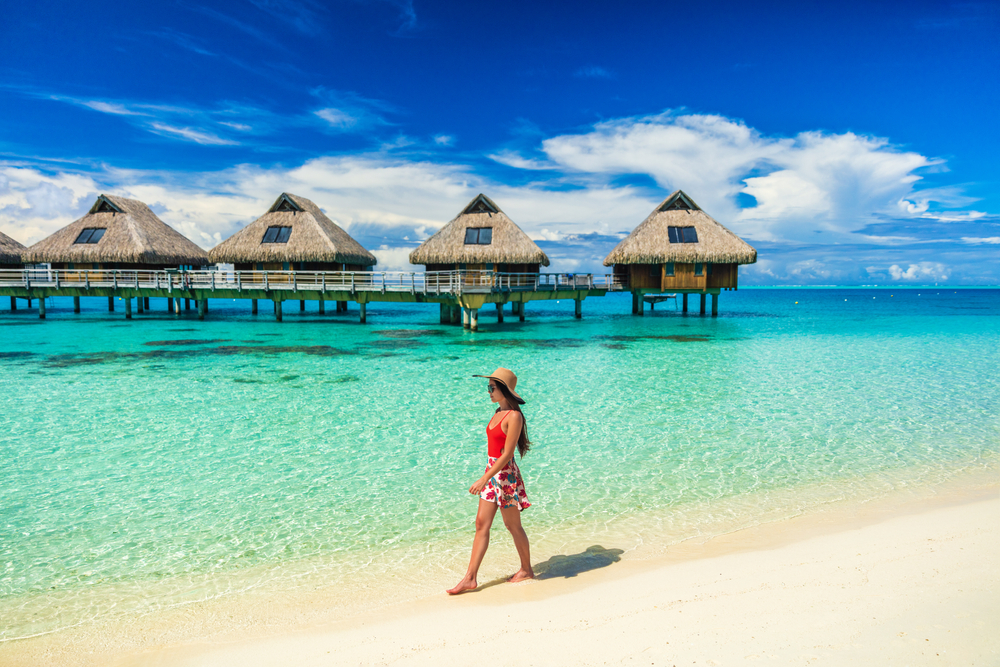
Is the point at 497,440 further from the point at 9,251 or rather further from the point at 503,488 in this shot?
the point at 9,251

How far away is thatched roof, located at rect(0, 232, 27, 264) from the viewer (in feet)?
125

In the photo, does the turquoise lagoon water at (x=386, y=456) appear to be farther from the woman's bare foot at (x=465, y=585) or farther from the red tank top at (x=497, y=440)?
the red tank top at (x=497, y=440)

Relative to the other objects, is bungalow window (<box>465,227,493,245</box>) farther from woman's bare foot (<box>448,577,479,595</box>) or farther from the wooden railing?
woman's bare foot (<box>448,577,479,595</box>)

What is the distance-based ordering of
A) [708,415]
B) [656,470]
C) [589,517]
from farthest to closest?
[708,415]
[656,470]
[589,517]

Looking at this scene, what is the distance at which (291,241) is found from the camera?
3195 centimetres

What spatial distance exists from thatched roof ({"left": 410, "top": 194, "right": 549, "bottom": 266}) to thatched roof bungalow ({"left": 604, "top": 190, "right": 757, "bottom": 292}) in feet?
20.3

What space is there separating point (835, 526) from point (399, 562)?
14.0ft

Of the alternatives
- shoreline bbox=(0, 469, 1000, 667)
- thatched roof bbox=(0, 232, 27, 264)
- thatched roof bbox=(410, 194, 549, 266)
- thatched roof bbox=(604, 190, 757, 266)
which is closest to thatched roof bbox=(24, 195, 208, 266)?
thatched roof bbox=(0, 232, 27, 264)

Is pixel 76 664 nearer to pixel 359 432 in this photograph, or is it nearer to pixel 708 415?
pixel 359 432

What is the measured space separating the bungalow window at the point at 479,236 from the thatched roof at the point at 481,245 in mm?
143

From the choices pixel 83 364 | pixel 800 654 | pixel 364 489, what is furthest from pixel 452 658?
pixel 83 364

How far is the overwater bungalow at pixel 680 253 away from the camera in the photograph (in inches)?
1283

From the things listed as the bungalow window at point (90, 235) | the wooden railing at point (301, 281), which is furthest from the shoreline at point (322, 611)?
the bungalow window at point (90, 235)

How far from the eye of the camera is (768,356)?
781 inches
